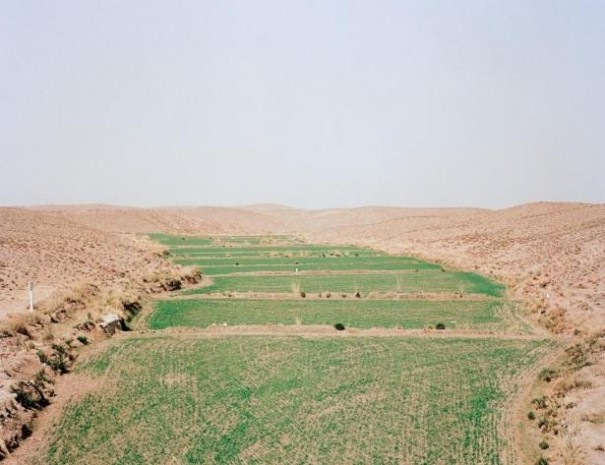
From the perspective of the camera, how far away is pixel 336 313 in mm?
37281

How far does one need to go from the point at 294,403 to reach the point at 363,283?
28149mm

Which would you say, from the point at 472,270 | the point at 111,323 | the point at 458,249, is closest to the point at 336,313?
the point at 111,323

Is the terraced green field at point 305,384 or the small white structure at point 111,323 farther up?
the small white structure at point 111,323

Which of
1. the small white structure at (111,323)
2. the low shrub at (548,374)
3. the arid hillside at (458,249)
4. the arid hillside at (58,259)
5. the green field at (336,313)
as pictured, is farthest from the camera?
the arid hillside at (58,259)

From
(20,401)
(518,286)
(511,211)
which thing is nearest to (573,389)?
(20,401)

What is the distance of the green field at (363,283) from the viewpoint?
1817 inches

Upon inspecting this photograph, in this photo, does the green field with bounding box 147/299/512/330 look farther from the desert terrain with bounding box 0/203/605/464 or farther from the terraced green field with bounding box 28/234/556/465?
the desert terrain with bounding box 0/203/605/464

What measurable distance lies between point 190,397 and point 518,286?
3178 cm

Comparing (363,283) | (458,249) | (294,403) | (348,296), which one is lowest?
(294,403)

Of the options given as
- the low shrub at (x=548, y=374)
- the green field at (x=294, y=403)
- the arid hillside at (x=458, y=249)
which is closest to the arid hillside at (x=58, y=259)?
the arid hillside at (x=458, y=249)

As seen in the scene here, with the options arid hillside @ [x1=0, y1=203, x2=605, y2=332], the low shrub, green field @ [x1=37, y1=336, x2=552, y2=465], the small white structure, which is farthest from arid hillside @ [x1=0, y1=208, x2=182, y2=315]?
the low shrub

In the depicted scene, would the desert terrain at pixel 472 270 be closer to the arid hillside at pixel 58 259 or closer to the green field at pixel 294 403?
the arid hillside at pixel 58 259

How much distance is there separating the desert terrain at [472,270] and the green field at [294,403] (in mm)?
1716

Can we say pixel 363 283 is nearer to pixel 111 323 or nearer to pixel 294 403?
pixel 111 323
